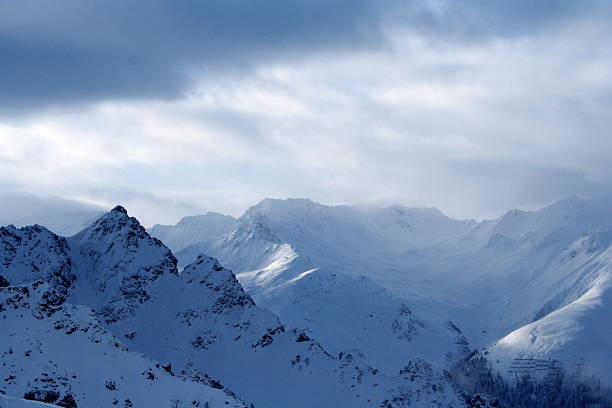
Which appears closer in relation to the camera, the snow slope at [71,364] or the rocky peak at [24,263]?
the snow slope at [71,364]

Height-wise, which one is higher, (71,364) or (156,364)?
(71,364)

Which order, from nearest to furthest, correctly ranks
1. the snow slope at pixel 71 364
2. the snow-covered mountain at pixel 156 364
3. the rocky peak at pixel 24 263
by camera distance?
the snow slope at pixel 71 364, the snow-covered mountain at pixel 156 364, the rocky peak at pixel 24 263

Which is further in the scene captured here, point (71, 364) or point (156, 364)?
point (156, 364)

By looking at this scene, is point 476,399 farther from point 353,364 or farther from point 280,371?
point 280,371

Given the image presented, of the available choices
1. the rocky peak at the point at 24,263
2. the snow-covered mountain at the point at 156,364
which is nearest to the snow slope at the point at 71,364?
the snow-covered mountain at the point at 156,364

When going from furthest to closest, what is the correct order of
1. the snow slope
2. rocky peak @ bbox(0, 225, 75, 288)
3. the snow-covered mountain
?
rocky peak @ bbox(0, 225, 75, 288), the snow-covered mountain, the snow slope

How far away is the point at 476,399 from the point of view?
148 m

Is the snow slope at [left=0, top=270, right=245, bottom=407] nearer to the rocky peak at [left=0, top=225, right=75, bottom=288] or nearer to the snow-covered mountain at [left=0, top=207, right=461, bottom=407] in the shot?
the snow-covered mountain at [left=0, top=207, right=461, bottom=407]

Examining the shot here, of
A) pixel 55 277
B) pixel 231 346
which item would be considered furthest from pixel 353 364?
pixel 55 277

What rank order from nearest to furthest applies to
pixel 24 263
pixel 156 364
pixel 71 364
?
pixel 71 364
pixel 156 364
pixel 24 263

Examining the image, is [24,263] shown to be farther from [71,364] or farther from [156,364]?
[71,364]

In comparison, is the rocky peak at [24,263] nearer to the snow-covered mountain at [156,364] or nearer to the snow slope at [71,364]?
the snow-covered mountain at [156,364]

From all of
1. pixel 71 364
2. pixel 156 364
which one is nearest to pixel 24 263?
pixel 156 364

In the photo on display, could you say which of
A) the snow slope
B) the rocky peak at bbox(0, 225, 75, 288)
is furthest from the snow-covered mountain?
the rocky peak at bbox(0, 225, 75, 288)
